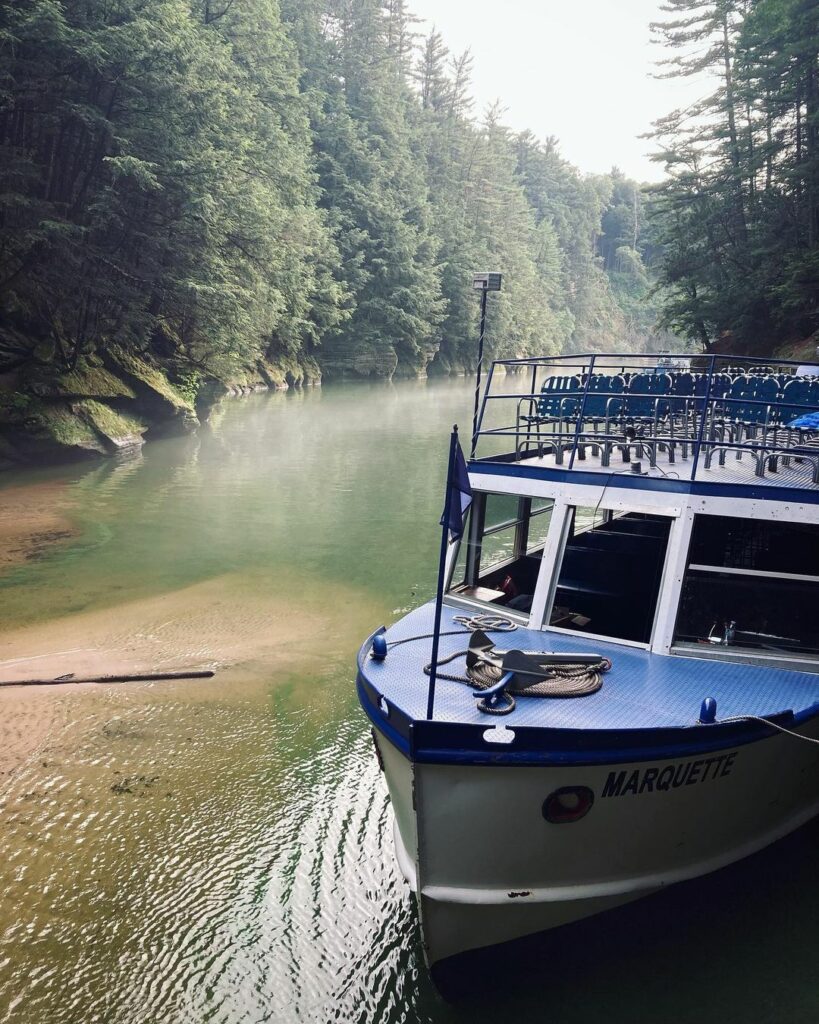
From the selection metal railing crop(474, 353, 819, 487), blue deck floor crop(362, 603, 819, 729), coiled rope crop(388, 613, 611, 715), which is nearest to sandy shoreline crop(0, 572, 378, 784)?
metal railing crop(474, 353, 819, 487)

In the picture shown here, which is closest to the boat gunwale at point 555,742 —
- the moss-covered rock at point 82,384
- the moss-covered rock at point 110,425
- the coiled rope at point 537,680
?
the coiled rope at point 537,680

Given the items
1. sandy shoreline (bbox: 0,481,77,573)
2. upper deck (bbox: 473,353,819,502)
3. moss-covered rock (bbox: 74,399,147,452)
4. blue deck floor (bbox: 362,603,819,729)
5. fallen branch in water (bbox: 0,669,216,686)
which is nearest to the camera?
blue deck floor (bbox: 362,603,819,729)

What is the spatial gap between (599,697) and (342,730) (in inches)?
156

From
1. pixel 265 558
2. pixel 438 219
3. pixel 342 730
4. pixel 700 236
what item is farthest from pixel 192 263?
pixel 438 219

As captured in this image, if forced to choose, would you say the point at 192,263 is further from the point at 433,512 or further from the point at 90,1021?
the point at 90,1021

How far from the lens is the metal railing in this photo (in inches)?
297

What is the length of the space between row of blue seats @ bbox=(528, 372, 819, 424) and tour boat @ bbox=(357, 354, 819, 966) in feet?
8.17

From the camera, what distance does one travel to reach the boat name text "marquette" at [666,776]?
16.7ft

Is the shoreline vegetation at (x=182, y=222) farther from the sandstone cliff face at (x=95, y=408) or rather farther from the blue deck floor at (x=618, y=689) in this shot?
the blue deck floor at (x=618, y=689)

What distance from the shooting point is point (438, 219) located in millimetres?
74250

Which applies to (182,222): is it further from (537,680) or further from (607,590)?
(537,680)

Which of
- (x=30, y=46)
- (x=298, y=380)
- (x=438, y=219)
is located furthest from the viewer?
(x=438, y=219)

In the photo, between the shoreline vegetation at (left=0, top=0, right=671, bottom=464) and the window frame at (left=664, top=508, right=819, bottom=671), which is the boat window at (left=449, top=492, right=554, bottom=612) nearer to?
the window frame at (left=664, top=508, right=819, bottom=671)

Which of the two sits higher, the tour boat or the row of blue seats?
the row of blue seats
